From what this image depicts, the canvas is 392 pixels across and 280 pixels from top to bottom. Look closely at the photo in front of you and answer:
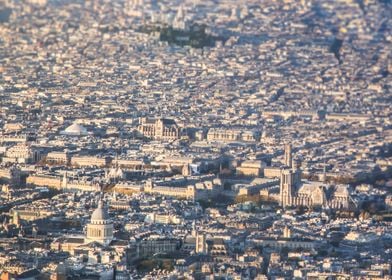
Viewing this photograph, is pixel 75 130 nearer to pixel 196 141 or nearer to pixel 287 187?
pixel 196 141

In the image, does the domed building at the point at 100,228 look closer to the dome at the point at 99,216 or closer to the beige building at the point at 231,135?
the dome at the point at 99,216

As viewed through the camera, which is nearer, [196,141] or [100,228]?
[100,228]

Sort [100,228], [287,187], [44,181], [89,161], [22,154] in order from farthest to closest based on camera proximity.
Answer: [22,154], [89,161], [44,181], [287,187], [100,228]

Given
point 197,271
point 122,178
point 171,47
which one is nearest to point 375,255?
point 197,271

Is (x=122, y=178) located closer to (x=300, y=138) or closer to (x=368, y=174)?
(x=368, y=174)

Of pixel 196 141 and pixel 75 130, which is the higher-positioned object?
pixel 75 130

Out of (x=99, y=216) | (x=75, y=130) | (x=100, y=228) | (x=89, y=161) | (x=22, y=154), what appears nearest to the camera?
(x=100, y=228)

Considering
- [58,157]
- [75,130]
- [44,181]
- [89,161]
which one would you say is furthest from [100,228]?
[75,130]
